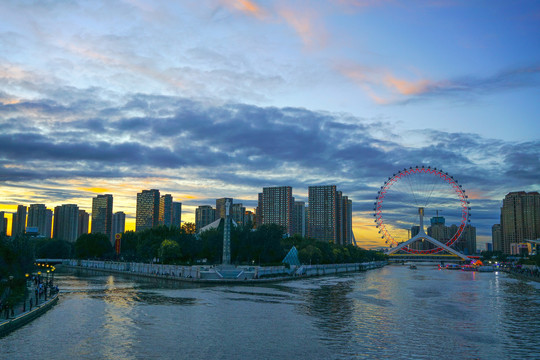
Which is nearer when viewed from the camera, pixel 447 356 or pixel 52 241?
pixel 447 356

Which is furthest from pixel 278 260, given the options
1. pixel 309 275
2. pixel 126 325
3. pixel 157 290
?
pixel 126 325

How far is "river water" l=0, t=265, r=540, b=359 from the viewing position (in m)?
31.5

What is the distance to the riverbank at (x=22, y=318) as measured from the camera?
110 feet

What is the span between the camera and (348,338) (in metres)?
36.5

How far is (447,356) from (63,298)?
45.9 metres

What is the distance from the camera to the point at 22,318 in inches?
1478

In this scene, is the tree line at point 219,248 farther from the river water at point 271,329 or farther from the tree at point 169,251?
the river water at point 271,329

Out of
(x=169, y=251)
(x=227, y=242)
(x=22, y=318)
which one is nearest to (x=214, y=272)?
(x=227, y=242)

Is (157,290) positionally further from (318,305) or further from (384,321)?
(384,321)

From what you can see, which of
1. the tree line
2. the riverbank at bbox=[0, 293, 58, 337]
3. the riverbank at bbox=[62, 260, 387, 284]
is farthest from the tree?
the riverbank at bbox=[0, 293, 58, 337]

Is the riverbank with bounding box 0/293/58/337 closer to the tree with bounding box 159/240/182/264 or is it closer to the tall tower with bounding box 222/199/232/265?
the tall tower with bounding box 222/199/232/265

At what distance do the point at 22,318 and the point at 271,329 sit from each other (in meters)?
19.8

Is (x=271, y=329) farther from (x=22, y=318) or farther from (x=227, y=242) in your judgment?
(x=227, y=242)

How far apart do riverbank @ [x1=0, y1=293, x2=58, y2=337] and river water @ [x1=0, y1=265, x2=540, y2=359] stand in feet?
2.24
